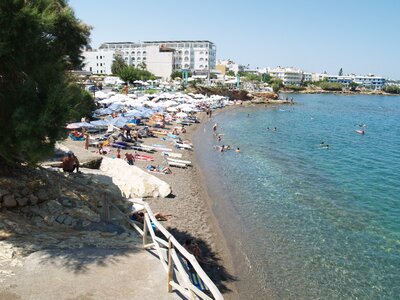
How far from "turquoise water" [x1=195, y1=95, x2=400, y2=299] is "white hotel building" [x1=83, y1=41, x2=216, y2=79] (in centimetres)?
8136

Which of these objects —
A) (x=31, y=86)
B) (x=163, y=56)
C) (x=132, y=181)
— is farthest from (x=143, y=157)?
(x=163, y=56)

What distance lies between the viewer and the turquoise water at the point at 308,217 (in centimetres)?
1351

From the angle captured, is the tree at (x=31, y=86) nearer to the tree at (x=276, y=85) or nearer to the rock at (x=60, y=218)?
the rock at (x=60, y=218)

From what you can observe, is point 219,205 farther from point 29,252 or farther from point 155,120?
point 155,120

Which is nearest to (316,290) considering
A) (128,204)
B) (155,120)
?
(128,204)

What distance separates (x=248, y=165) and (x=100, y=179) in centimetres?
1709

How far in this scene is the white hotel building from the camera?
11138 centimetres

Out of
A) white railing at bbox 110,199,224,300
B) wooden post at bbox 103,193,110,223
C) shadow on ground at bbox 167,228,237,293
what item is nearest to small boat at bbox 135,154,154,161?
shadow on ground at bbox 167,228,237,293

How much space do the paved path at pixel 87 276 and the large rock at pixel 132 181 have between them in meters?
9.74

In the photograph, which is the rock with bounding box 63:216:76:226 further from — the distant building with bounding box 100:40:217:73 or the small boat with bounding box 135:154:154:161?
the distant building with bounding box 100:40:217:73

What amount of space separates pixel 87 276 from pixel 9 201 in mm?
3981

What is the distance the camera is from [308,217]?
63.3ft

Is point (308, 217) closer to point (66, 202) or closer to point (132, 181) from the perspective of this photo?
point (132, 181)

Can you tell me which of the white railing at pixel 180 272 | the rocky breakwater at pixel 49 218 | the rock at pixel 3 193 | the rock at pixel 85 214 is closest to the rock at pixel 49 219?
the rocky breakwater at pixel 49 218
